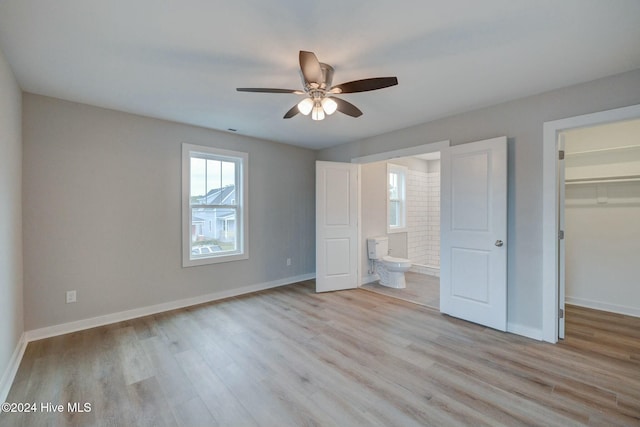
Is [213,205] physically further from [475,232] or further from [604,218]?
[604,218]

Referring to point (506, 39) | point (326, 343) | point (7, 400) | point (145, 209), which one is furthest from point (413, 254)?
point (7, 400)

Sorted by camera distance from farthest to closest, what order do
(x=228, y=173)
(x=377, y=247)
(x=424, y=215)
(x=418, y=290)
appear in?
1. (x=424, y=215)
2. (x=377, y=247)
3. (x=418, y=290)
4. (x=228, y=173)

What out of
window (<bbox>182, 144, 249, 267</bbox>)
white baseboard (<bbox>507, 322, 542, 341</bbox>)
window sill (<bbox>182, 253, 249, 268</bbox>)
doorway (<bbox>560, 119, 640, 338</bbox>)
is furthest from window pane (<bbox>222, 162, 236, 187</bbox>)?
doorway (<bbox>560, 119, 640, 338</bbox>)

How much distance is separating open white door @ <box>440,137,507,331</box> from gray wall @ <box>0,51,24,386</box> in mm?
4133

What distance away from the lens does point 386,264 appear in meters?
4.57

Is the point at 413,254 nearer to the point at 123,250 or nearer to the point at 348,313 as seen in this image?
the point at 348,313

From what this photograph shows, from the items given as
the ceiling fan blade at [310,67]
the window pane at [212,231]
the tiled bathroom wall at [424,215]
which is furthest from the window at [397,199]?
the ceiling fan blade at [310,67]

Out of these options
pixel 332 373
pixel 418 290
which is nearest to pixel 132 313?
pixel 332 373

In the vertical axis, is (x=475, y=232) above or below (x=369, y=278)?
above

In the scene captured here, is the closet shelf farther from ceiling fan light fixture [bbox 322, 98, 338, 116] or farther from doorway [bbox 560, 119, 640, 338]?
ceiling fan light fixture [bbox 322, 98, 338, 116]

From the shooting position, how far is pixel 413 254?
5.89 meters

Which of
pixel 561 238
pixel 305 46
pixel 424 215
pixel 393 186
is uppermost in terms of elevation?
pixel 305 46

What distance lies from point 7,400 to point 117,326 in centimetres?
123

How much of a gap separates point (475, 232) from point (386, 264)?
67.1 inches
